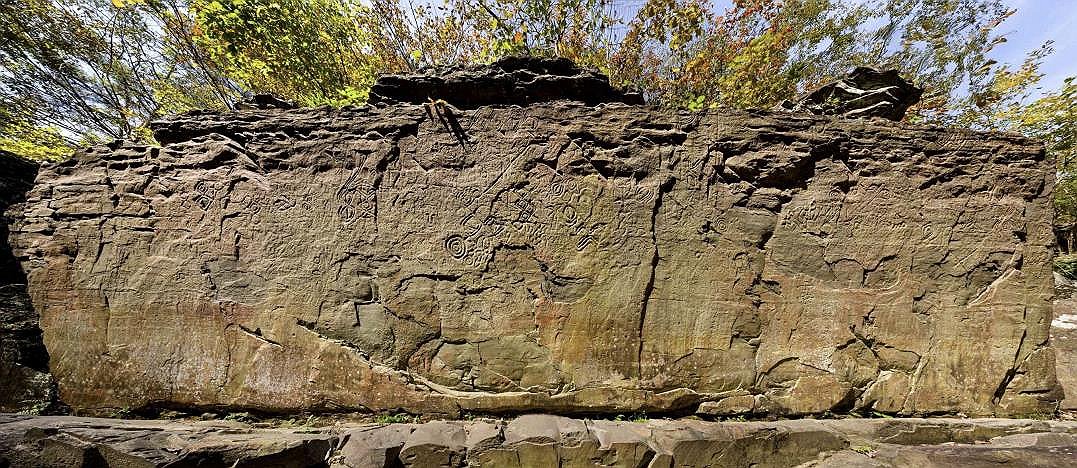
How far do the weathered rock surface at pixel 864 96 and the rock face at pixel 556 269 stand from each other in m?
0.65

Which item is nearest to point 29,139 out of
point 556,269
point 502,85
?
point 502,85

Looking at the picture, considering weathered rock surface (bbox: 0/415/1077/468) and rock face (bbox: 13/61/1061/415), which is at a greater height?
rock face (bbox: 13/61/1061/415)

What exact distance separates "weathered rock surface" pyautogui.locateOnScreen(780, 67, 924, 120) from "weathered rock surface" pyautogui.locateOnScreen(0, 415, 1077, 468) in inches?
102

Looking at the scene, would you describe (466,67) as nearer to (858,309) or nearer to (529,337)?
(529,337)

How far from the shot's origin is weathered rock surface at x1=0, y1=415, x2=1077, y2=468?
2.28 m

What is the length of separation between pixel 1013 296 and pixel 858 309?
46.7 inches

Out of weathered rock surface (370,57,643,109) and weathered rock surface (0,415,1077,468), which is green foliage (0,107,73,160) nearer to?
weathered rock surface (0,415,1077,468)

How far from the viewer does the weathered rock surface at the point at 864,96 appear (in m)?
3.46

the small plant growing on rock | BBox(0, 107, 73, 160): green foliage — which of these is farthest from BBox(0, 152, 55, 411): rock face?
BBox(0, 107, 73, 160): green foliage

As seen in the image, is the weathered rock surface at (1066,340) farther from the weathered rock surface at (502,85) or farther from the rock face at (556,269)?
the weathered rock surface at (502,85)

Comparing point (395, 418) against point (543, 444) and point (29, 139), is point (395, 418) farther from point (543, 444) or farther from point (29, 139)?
point (29, 139)

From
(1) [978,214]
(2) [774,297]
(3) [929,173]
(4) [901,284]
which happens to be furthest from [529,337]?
(1) [978,214]

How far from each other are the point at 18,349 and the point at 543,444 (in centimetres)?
377

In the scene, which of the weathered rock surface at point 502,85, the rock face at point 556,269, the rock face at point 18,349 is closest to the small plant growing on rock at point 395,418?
the rock face at point 556,269
